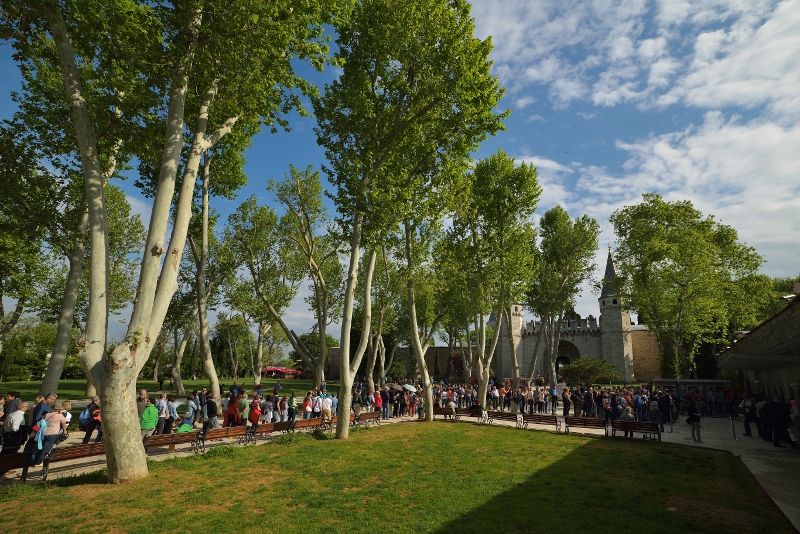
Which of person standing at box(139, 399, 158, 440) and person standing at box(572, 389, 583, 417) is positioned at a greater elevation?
person standing at box(139, 399, 158, 440)

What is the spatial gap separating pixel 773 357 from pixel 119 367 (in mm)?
16964

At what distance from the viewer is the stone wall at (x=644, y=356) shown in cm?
4769

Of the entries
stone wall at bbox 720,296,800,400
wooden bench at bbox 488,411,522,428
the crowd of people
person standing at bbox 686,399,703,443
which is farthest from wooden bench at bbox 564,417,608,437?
stone wall at bbox 720,296,800,400

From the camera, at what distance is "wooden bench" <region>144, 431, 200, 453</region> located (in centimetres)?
1048

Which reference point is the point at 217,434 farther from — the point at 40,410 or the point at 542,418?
the point at 542,418

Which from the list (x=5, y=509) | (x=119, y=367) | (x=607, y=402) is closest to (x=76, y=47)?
(x=119, y=367)

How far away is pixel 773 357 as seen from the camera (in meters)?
12.7

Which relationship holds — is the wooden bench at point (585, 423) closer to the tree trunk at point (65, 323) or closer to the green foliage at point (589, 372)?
the tree trunk at point (65, 323)

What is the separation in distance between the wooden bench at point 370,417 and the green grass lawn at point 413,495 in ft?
17.2

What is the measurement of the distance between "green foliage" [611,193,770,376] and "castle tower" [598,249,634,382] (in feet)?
31.8

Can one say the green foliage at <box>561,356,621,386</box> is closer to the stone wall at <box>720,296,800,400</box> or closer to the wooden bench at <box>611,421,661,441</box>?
the stone wall at <box>720,296,800,400</box>

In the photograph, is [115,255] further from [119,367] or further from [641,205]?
[641,205]

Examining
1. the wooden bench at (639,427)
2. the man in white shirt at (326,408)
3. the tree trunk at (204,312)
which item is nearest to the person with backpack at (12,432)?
the tree trunk at (204,312)

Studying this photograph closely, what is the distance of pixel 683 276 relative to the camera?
2700 cm
